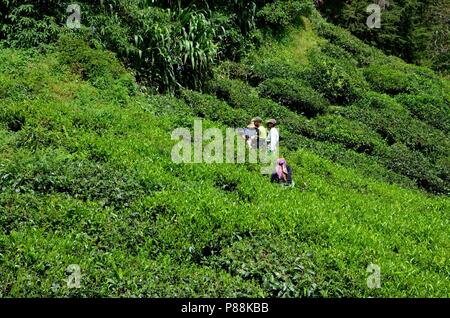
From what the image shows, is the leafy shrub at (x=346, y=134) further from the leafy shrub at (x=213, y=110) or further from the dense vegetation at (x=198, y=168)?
the leafy shrub at (x=213, y=110)

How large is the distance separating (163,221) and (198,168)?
2.63 metres

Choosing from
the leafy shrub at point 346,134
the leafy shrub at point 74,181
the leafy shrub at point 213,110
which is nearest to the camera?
the leafy shrub at point 74,181

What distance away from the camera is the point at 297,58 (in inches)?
946

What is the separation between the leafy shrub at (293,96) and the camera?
1967 cm

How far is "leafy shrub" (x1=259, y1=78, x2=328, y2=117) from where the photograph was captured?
19.7 meters

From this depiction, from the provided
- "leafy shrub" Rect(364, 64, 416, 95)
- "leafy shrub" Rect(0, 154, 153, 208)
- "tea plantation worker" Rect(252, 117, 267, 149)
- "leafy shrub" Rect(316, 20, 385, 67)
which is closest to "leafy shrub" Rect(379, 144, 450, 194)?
"tea plantation worker" Rect(252, 117, 267, 149)

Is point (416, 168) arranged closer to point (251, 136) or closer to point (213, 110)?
point (251, 136)

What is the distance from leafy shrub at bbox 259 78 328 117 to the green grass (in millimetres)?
6514

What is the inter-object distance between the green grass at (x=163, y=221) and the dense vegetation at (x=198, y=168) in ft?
0.11

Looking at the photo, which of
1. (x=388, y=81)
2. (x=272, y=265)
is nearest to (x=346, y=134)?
(x=388, y=81)

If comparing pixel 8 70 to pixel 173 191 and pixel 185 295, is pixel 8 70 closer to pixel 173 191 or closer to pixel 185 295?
pixel 173 191

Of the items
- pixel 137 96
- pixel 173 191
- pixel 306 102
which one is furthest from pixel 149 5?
pixel 173 191

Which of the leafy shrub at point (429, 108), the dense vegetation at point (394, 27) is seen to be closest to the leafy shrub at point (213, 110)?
the leafy shrub at point (429, 108)

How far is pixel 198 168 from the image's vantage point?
1133 cm
